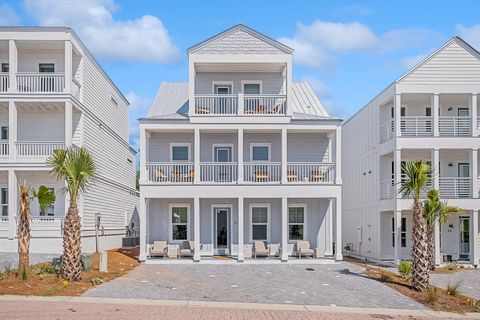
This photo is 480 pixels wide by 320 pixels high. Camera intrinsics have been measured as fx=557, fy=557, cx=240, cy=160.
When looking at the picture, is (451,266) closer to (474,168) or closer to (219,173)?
(474,168)

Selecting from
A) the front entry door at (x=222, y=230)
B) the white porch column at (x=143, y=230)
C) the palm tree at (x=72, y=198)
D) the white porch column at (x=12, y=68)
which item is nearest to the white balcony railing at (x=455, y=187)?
the front entry door at (x=222, y=230)

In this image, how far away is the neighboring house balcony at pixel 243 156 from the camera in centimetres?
2633

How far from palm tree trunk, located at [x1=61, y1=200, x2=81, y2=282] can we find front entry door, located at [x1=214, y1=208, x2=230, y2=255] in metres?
10.5

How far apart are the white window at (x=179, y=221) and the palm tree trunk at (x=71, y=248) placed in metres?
9.87

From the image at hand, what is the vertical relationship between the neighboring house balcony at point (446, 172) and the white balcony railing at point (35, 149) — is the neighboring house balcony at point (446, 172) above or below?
below

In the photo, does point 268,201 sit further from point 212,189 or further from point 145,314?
point 145,314

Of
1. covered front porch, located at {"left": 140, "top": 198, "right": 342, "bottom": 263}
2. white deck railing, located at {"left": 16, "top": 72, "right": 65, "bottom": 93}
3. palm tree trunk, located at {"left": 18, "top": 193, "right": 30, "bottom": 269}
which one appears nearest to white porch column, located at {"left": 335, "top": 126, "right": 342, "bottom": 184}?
covered front porch, located at {"left": 140, "top": 198, "right": 342, "bottom": 263}

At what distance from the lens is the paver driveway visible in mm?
16234

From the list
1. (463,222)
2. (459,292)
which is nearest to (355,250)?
(463,222)

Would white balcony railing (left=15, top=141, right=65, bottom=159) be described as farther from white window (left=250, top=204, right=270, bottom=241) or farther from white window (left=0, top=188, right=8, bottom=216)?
white window (left=250, top=204, right=270, bottom=241)

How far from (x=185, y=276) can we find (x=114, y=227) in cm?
1453

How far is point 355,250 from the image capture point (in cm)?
3253

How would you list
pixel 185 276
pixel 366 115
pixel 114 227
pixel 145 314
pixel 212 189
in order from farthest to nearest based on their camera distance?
pixel 114 227 → pixel 366 115 → pixel 212 189 → pixel 185 276 → pixel 145 314

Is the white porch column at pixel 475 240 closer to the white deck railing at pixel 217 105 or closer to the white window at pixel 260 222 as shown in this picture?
the white window at pixel 260 222
